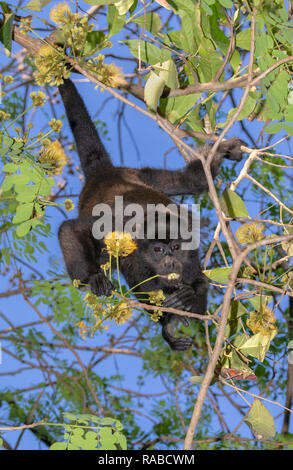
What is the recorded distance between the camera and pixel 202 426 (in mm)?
4258

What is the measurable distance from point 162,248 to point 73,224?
2.06 feet

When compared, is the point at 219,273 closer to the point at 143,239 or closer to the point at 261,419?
the point at 261,419

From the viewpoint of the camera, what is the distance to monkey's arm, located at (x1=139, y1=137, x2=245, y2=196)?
3.24 m

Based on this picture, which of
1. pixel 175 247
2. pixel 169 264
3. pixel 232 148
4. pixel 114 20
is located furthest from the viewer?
pixel 175 247

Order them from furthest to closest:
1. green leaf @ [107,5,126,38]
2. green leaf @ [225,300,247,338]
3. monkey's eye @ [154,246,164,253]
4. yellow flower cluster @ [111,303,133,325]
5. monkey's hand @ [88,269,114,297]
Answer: monkey's eye @ [154,246,164,253] < monkey's hand @ [88,269,114,297] < green leaf @ [225,300,247,338] < yellow flower cluster @ [111,303,133,325] < green leaf @ [107,5,126,38]

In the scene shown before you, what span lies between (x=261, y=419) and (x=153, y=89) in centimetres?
128

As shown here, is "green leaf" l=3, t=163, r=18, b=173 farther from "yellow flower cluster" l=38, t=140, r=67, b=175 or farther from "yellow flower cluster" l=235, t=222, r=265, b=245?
"yellow flower cluster" l=235, t=222, r=265, b=245

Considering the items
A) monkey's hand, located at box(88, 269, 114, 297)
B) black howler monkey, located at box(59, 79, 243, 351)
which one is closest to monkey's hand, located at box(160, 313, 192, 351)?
black howler monkey, located at box(59, 79, 243, 351)

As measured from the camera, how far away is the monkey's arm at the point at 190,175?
3.24 metres

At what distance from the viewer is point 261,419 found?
201cm

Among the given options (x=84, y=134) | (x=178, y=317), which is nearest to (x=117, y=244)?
(x=178, y=317)

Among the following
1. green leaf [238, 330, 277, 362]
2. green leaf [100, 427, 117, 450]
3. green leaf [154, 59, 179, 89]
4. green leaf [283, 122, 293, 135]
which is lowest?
green leaf [100, 427, 117, 450]

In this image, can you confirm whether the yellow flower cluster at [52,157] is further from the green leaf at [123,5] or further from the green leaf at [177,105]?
the green leaf at [123,5]

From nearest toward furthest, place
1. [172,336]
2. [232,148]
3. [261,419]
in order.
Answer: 1. [261,419]
2. [232,148]
3. [172,336]
